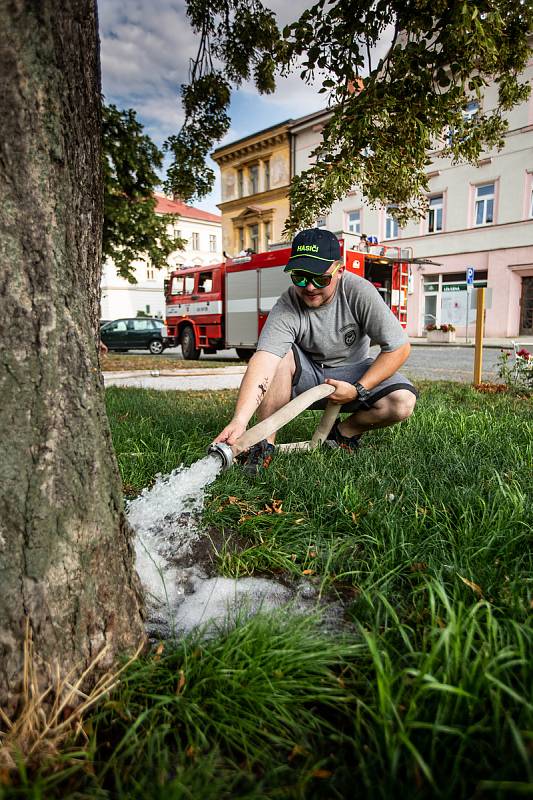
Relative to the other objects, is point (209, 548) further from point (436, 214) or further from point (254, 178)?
point (254, 178)

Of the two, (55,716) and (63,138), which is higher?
(63,138)

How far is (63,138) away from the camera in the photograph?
117 centimetres

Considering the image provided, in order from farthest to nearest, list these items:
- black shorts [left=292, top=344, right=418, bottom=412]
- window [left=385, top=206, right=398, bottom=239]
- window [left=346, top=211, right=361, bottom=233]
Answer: window [left=346, top=211, right=361, bottom=233]
window [left=385, top=206, right=398, bottom=239]
black shorts [left=292, top=344, right=418, bottom=412]

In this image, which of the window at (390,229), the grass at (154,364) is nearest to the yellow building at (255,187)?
the window at (390,229)

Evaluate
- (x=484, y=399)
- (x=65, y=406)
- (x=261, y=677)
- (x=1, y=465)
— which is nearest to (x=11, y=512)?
(x=1, y=465)

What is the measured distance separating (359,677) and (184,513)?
1146mm

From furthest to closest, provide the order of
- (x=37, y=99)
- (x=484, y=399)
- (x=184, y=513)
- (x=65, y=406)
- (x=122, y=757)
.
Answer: (x=484, y=399) → (x=184, y=513) → (x=65, y=406) → (x=37, y=99) → (x=122, y=757)

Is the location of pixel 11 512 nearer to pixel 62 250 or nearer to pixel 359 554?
pixel 62 250

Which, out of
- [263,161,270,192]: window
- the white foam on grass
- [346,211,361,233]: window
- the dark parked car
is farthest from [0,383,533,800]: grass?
[263,161,270,192]: window

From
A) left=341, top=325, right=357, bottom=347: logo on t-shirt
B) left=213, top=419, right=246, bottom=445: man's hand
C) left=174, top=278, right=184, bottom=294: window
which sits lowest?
left=213, top=419, right=246, bottom=445: man's hand

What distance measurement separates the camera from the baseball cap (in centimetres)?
275

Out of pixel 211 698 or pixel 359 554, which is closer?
pixel 211 698

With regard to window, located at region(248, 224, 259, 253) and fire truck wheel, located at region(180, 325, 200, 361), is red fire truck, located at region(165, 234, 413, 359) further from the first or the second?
window, located at region(248, 224, 259, 253)

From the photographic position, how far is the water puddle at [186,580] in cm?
150
